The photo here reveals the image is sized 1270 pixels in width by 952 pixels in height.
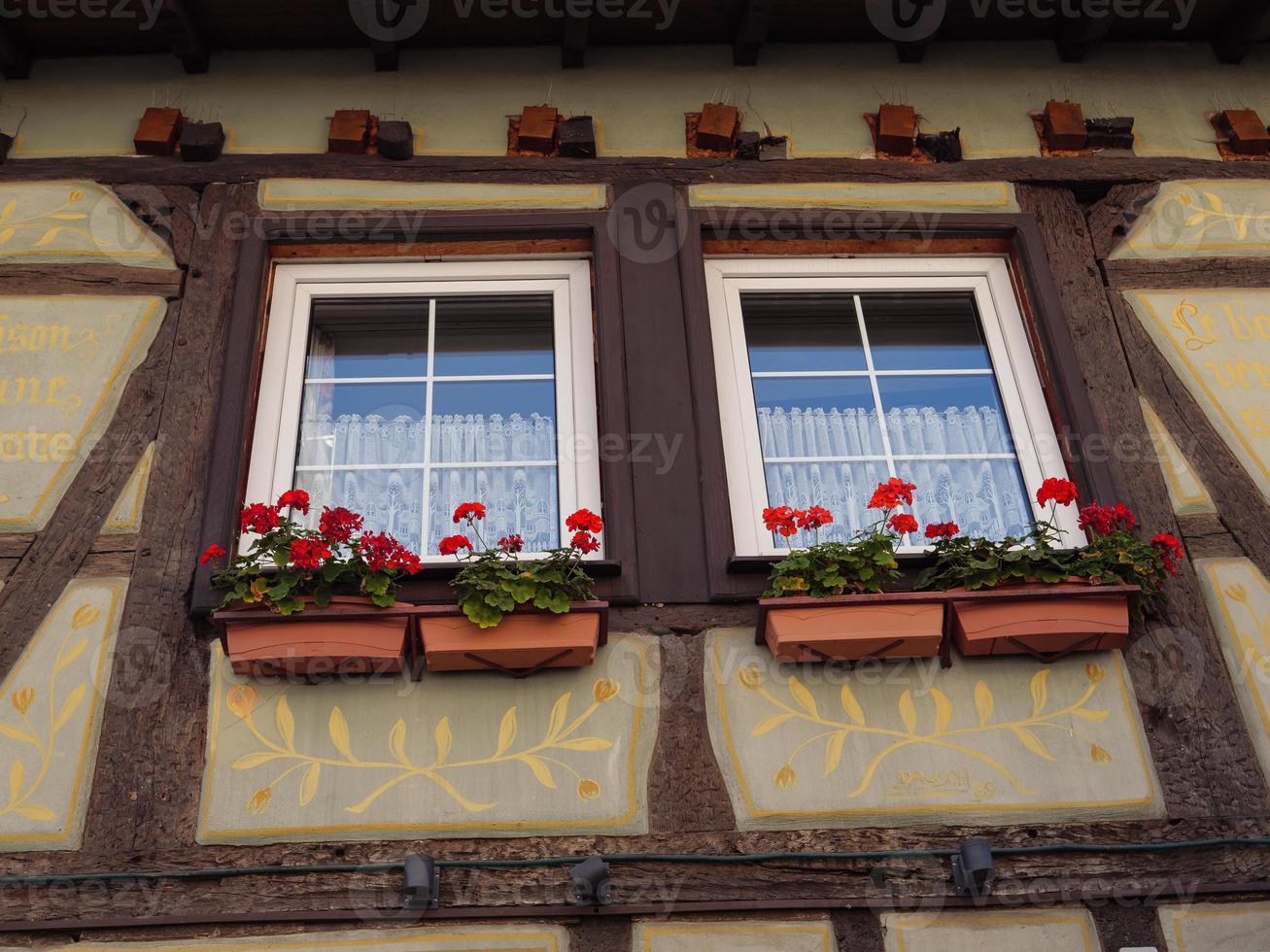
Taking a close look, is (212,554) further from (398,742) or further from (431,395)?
(431,395)

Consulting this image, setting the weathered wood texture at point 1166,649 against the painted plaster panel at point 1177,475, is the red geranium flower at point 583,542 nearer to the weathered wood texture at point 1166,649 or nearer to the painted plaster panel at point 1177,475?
the weathered wood texture at point 1166,649

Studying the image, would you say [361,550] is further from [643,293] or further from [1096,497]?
[1096,497]

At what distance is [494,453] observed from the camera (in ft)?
13.5

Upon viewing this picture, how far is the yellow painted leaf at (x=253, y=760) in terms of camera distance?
337cm

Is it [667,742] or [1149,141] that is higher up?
[1149,141]

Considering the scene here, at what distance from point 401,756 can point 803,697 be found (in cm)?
105

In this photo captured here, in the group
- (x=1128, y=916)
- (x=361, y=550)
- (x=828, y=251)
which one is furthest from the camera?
(x=828, y=251)

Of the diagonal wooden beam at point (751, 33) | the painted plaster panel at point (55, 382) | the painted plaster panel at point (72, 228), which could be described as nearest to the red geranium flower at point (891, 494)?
the diagonal wooden beam at point (751, 33)

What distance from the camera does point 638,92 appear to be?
4848 millimetres

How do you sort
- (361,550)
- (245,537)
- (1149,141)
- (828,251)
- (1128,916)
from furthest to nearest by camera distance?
(1149,141) → (828,251) → (245,537) → (361,550) → (1128,916)

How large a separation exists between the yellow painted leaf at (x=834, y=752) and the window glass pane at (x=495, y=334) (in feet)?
5.15

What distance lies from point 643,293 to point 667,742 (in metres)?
1.52

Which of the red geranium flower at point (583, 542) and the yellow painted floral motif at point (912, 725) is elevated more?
the red geranium flower at point (583, 542)

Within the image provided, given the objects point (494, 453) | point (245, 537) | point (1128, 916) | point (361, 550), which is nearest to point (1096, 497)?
point (1128, 916)
